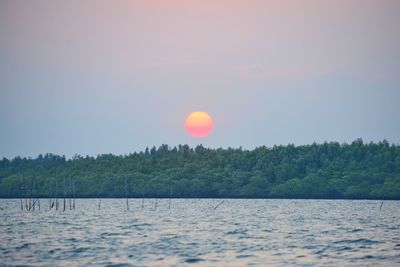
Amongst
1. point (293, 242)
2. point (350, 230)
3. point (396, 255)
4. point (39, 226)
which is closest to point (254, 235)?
point (293, 242)

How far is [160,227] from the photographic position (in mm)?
77312

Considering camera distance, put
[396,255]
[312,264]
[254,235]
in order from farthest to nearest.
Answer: [254,235] < [396,255] < [312,264]

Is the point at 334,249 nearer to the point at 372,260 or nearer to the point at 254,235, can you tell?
the point at 372,260

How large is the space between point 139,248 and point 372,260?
1684cm

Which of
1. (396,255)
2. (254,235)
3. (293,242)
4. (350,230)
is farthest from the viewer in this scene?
(350,230)

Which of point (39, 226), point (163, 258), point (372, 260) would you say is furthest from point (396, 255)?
point (39, 226)

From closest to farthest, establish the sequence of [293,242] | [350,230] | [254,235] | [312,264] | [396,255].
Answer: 1. [312,264]
2. [396,255]
3. [293,242]
4. [254,235]
5. [350,230]

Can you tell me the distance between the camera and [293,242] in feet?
192

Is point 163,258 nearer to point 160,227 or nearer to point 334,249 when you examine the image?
point 334,249

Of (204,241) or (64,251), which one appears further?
(204,241)

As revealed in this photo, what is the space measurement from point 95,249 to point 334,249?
1754 centimetres

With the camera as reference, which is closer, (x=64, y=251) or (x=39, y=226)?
(x=64, y=251)

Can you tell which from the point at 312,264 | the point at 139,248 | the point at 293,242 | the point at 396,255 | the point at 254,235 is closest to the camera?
the point at 312,264

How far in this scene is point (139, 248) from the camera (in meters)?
52.5
